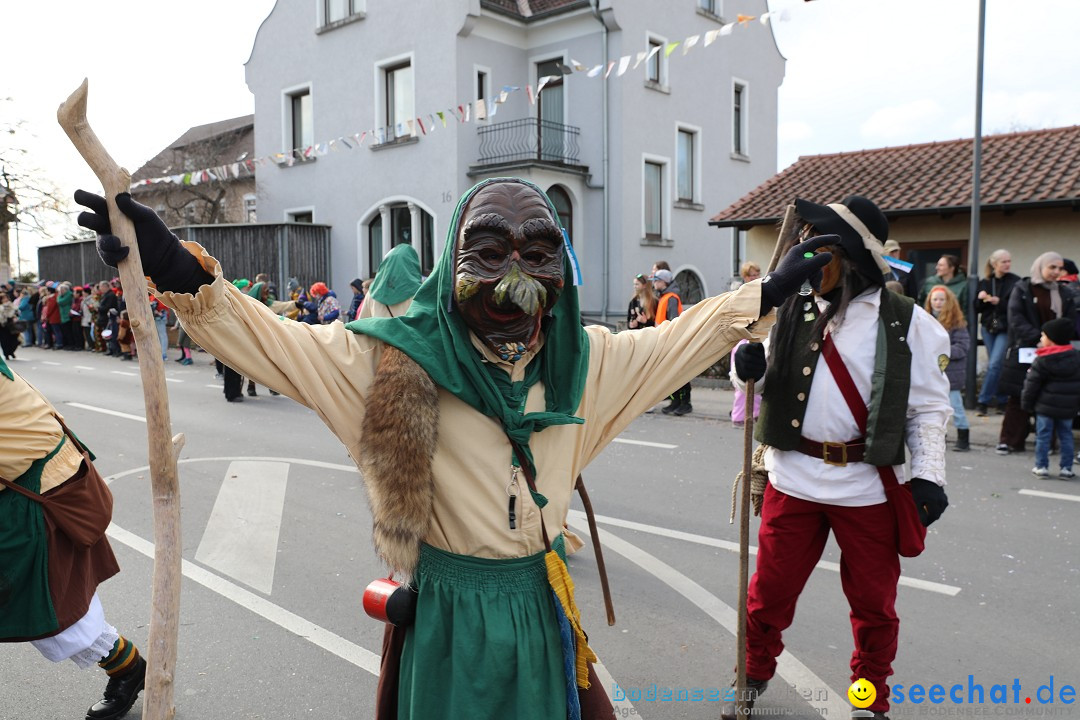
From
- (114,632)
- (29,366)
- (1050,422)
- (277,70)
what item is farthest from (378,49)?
(114,632)

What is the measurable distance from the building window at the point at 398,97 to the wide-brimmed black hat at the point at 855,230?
1854cm

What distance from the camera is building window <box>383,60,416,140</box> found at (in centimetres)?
2091

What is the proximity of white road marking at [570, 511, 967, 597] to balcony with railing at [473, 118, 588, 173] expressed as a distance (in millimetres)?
14833

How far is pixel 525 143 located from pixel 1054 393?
14.5 m

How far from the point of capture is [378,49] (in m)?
21.2

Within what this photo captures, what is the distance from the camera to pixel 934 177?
14922mm

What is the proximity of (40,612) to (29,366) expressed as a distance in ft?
58.5

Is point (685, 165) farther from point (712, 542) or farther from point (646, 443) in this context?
point (712, 542)

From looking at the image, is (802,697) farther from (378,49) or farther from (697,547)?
(378,49)

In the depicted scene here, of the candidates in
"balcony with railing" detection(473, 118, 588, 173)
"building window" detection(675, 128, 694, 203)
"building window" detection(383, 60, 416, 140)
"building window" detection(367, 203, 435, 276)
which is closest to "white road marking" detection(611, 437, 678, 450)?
"balcony with railing" detection(473, 118, 588, 173)

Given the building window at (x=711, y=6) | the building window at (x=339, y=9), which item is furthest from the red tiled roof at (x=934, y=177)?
the building window at (x=339, y=9)

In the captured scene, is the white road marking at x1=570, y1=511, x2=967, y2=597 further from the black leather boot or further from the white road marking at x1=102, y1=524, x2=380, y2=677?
the black leather boot

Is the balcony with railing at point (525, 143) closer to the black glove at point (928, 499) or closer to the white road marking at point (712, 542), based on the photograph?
the white road marking at point (712, 542)

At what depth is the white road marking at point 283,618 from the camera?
394 cm
